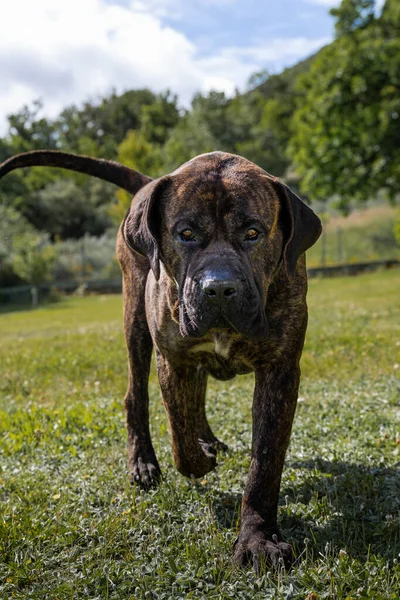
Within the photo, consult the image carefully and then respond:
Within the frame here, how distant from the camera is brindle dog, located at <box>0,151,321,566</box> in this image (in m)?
3.01

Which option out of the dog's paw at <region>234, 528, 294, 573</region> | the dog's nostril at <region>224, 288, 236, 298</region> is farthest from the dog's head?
the dog's paw at <region>234, 528, 294, 573</region>

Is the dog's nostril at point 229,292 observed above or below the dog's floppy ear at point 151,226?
below

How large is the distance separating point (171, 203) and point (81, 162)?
1.89 meters

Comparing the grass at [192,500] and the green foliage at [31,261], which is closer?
the grass at [192,500]

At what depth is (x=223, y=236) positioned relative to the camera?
3.09 meters

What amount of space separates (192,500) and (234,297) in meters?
1.50

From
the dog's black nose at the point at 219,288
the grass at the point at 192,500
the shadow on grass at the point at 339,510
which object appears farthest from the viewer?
the shadow on grass at the point at 339,510

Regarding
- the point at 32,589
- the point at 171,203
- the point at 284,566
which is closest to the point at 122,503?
the point at 32,589

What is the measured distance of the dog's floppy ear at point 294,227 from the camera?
10.7 feet

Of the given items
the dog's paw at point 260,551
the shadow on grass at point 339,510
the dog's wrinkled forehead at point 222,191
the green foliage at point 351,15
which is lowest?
the shadow on grass at point 339,510

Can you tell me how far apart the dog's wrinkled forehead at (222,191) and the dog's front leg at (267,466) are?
787mm

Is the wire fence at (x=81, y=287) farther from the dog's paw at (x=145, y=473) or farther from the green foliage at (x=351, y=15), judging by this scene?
the dog's paw at (x=145, y=473)

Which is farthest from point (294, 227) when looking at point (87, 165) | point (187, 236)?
point (87, 165)

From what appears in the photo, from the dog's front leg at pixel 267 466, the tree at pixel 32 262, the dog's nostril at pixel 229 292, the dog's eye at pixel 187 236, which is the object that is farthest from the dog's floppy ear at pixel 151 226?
the tree at pixel 32 262
